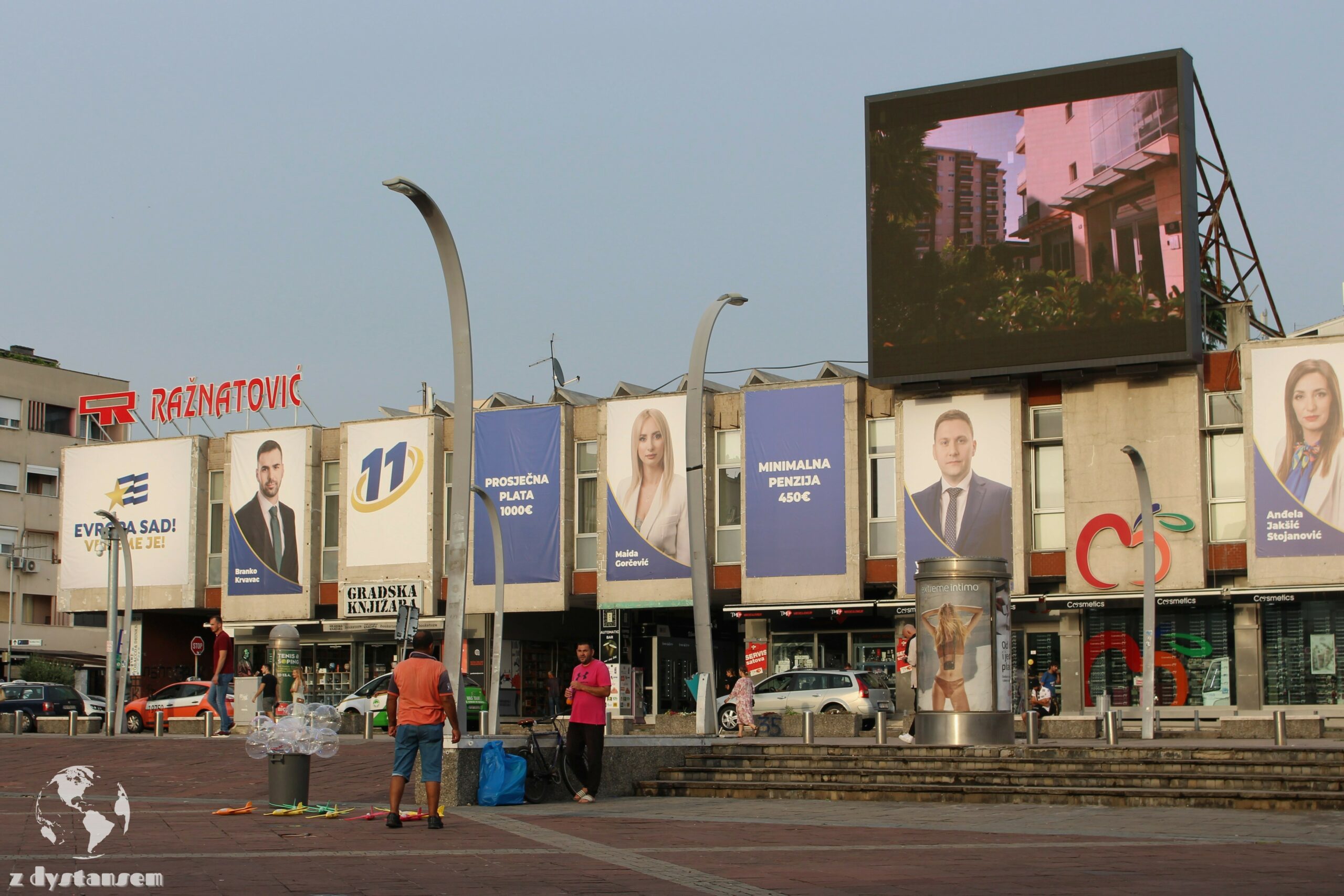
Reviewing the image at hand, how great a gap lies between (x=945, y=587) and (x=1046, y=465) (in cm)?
1852

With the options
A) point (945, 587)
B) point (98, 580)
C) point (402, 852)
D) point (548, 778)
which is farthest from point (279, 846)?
point (98, 580)

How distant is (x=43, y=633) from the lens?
229 ft

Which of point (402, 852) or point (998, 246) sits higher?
point (998, 246)

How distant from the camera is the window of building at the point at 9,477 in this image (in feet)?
232

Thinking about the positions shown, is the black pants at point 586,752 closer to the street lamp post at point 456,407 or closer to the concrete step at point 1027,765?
the street lamp post at point 456,407

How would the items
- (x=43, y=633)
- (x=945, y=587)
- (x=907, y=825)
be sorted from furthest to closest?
(x=43, y=633), (x=945, y=587), (x=907, y=825)

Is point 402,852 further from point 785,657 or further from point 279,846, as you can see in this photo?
point 785,657

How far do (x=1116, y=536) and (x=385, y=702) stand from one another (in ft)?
56.8

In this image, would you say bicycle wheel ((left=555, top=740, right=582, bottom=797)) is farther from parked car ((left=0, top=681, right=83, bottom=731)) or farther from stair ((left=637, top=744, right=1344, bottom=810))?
parked car ((left=0, top=681, right=83, bottom=731))

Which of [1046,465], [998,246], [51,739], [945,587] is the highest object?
[998,246]

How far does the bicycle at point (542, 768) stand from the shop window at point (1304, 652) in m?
24.4

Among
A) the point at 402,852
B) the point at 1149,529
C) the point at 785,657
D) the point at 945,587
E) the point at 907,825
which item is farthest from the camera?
the point at 785,657

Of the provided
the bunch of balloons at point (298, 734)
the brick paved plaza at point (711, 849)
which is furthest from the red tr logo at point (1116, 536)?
the bunch of balloons at point (298, 734)

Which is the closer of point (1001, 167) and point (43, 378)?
point (1001, 167)
